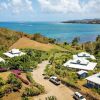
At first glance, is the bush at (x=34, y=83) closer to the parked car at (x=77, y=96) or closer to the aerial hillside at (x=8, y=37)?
the parked car at (x=77, y=96)

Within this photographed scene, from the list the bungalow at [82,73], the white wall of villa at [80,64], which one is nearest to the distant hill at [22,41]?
the white wall of villa at [80,64]

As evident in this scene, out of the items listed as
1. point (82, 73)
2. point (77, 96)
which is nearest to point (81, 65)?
point (82, 73)

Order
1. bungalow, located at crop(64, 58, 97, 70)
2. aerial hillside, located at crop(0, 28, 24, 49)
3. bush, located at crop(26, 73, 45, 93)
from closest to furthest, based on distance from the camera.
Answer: bush, located at crop(26, 73, 45, 93)
bungalow, located at crop(64, 58, 97, 70)
aerial hillside, located at crop(0, 28, 24, 49)

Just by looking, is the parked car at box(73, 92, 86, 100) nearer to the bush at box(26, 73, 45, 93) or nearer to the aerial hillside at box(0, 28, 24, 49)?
the bush at box(26, 73, 45, 93)

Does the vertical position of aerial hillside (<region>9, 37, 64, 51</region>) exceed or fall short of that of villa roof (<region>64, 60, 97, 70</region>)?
it falls short

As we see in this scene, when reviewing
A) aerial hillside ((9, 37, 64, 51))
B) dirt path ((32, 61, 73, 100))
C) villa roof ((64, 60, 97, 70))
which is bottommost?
dirt path ((32, 61, 73, 100))

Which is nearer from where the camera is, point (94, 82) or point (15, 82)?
point (15, 82)

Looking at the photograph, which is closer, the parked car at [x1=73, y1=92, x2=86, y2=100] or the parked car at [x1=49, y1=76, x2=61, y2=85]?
the parked car at [x1=73, y1=92, x2=86, y2=100]

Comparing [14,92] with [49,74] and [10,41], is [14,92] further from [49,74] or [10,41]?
[10,41]

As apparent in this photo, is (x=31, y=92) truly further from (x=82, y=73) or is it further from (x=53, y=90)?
(x=82, y=73)

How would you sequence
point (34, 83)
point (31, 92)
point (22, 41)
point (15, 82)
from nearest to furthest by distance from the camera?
point (31, 92), point (15, 82), point (34, 83), point (22, 41)

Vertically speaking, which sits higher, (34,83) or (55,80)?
(55,80)

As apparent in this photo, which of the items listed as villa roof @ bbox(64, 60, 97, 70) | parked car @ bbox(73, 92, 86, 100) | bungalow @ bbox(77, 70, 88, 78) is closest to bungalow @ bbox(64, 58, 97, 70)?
villa roof @ bbox(64, 60, 97, 70)
